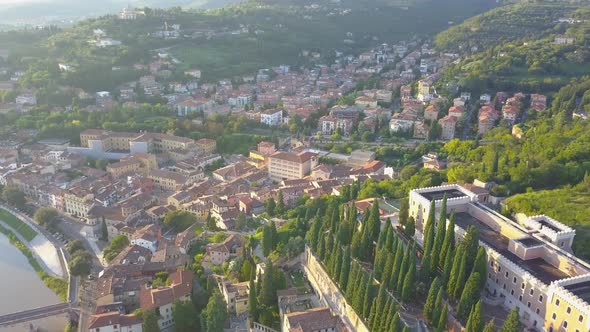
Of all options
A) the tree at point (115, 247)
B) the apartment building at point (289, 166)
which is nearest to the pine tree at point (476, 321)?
the tree at point (115, 247)

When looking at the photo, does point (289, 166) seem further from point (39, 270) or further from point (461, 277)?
point (461, 277)

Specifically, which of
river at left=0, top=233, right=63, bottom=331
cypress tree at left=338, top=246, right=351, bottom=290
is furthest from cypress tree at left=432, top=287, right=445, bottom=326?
river at left=0, top=233, right=63, bottom=331

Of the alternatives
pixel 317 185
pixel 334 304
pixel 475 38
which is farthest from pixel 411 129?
pixel 475 38

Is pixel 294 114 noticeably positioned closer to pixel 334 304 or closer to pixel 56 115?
pixel 56 115

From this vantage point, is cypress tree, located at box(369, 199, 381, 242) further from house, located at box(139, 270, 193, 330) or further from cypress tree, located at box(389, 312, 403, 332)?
house, located at box(139, 270, 193, 330)

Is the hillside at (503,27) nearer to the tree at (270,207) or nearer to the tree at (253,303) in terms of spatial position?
the tree at (270,207)
